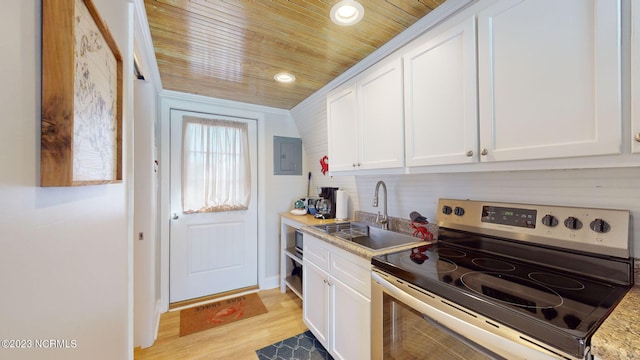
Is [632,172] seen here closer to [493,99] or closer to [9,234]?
[493,99]

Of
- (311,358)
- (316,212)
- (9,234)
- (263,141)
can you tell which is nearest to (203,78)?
(263,141)

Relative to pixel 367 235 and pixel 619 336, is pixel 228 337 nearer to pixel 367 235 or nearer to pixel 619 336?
pixel 367 235

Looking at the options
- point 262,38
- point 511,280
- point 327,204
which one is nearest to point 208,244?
point 327,204

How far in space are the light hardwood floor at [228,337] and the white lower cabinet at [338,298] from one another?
0.33 m

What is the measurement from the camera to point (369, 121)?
1.71 meters

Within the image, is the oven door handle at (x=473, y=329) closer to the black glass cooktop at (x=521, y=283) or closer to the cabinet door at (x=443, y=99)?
the black glass cooktop at (x=521, y=283)

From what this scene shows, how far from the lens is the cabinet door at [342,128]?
1.88 metres

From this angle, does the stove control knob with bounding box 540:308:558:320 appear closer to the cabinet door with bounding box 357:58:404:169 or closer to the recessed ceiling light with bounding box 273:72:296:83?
the cabinet door with bounding box 357:58:404:169

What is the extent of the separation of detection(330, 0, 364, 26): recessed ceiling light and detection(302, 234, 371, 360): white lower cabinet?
4.47 feet

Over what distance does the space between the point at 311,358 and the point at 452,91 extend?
2.01m

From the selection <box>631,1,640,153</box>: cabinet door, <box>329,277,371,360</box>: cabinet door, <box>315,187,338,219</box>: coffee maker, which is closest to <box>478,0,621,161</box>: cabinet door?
<box>631,1,640,153</box>: cabinet door

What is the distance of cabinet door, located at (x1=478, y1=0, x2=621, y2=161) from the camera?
785mm

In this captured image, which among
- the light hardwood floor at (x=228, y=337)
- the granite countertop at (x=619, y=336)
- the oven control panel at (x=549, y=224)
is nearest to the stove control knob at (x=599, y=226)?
the oven control panel at (x=549, y=224)

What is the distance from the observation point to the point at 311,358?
179cm
